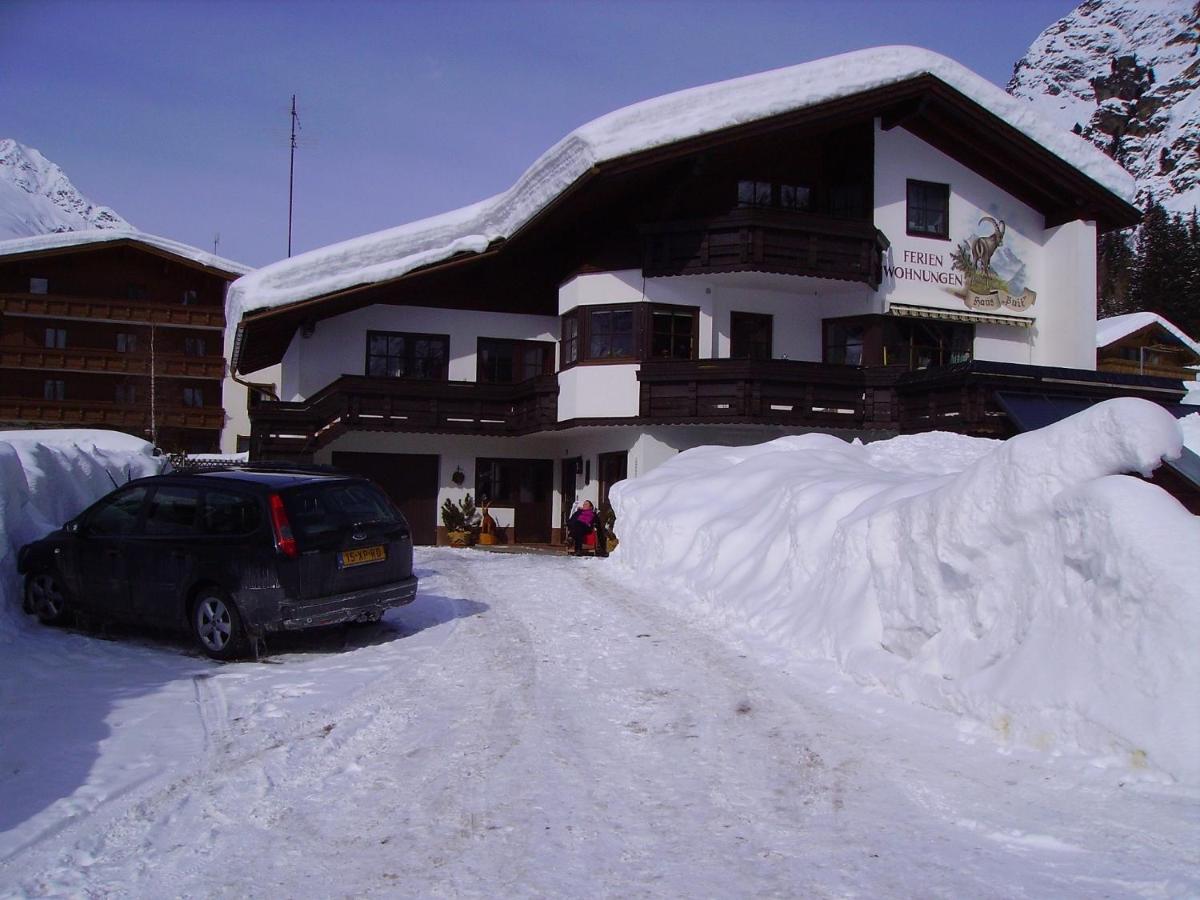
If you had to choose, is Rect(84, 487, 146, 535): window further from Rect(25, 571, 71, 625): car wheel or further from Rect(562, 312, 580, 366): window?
Rect(562, 312, 580, 366): window

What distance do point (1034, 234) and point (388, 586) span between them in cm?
2222

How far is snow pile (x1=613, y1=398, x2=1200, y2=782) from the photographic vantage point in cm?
593

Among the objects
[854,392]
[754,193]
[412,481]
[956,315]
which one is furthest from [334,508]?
[956,315]

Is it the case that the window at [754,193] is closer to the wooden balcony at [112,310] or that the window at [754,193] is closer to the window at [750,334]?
the window at [750,334]

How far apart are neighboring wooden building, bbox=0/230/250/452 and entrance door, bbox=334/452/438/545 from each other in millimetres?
26519

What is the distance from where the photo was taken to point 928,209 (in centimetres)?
2577

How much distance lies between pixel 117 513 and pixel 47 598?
1.25m

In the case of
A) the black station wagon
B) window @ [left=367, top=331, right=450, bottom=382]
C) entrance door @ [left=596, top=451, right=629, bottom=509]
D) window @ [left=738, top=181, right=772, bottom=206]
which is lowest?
the black station wagon

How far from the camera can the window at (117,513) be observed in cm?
1059

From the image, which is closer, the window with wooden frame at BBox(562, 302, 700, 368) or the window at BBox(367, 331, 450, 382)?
the window with wooden frame at BBox(562, 302, 700, 368)

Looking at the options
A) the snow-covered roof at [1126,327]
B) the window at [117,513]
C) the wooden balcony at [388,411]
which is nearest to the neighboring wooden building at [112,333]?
the wooden balcony at [388,411]

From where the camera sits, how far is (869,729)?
6984 millimetres

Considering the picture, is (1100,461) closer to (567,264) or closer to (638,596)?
(638,596)

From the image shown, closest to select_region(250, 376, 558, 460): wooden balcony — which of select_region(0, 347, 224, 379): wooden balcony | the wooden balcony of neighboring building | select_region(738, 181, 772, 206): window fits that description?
the wooden balcony of neighboring building
